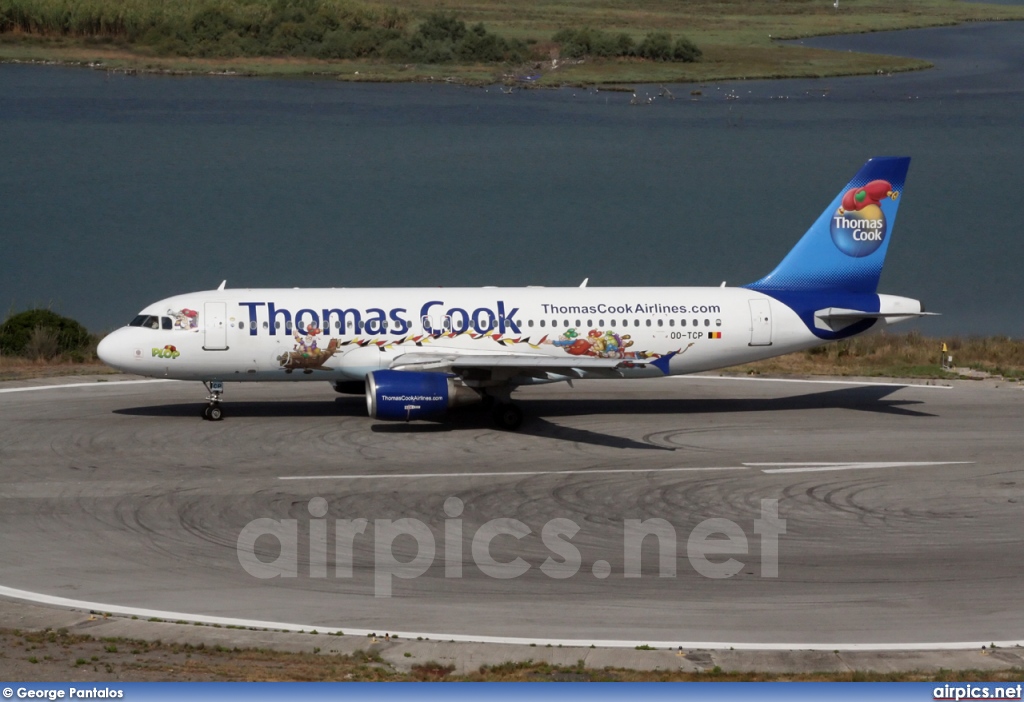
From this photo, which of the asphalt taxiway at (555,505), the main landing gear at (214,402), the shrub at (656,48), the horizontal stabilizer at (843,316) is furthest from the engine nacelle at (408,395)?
the shrub at (656,48)

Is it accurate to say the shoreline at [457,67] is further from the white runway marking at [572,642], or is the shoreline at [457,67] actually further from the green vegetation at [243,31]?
the white runway marking at [572,642]

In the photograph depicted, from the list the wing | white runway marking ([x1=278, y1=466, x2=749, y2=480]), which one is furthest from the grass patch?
white runway marking ([x1=278, y1=466, x2=749, y2=480])

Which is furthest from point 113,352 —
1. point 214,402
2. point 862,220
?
point 862,220

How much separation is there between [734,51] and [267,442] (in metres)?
106

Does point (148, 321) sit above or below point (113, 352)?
above

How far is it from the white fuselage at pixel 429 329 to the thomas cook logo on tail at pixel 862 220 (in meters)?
3.01

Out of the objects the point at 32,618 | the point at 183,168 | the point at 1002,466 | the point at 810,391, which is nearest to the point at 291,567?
the point at 32,618

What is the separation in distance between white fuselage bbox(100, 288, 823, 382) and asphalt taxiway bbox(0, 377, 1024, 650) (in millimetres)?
1821

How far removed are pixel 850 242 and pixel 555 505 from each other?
48.7 ft

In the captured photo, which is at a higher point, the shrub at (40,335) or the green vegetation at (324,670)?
the shrub at (40,335)

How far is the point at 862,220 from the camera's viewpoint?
40438 mm

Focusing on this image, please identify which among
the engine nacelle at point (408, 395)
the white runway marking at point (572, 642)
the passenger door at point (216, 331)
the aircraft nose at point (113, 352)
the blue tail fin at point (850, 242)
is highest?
the blue tail fin at point (850, 242)

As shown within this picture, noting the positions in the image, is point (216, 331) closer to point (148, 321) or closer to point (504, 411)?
point (148, 321)

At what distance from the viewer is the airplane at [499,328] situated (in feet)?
123
